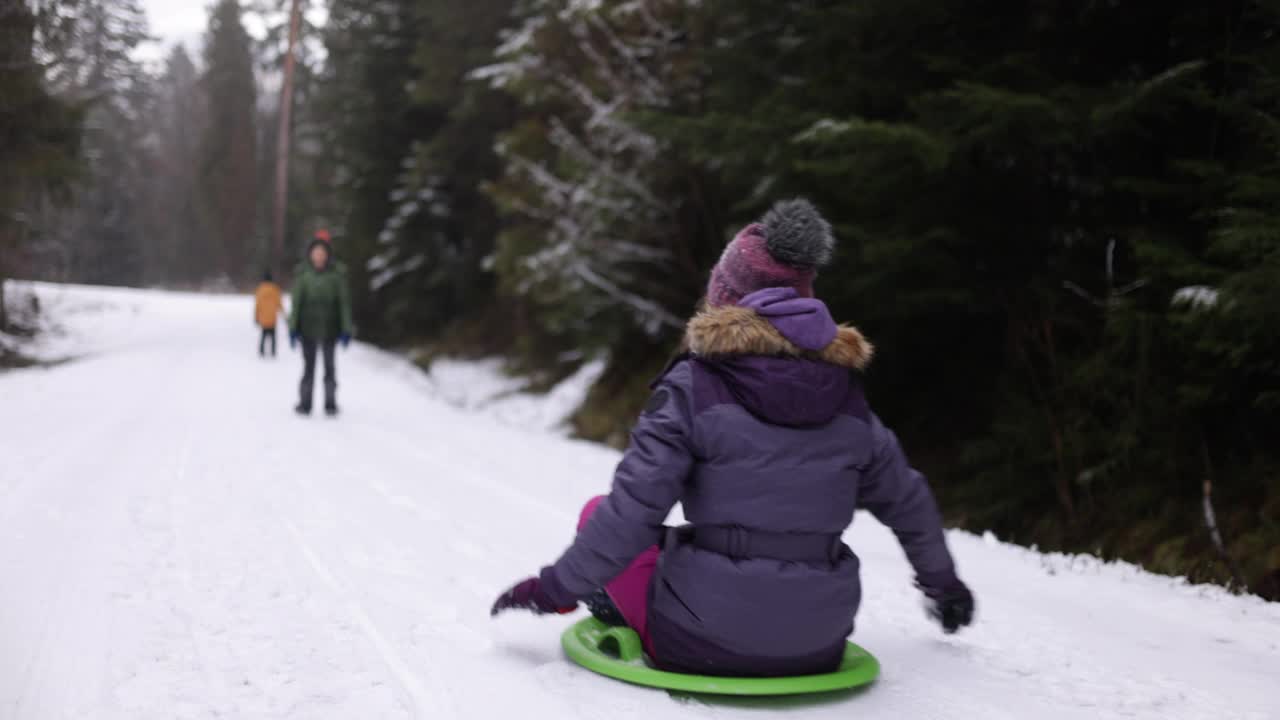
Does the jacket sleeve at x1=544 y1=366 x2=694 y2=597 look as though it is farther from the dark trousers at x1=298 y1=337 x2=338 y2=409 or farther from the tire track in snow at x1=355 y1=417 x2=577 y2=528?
the dark trousers at x1=298 y1=337 x2=338 y2=409

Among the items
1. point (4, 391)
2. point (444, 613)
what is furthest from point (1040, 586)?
point (4, 391)

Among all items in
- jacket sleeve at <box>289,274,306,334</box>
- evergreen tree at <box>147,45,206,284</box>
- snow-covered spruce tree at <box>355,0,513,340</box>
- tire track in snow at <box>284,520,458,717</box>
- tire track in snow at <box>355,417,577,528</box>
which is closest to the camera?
tire track in snow at <box>284,520,458,717</box>

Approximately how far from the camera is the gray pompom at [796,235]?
10.5 ft

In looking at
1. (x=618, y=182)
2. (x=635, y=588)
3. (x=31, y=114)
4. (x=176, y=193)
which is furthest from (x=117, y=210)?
(x=635, y=588)

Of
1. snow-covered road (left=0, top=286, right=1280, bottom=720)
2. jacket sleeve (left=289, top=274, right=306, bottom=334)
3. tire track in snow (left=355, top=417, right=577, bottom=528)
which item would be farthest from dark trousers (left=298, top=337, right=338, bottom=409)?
snow-covered road (left=0, top=286, right=1280, bottom=720)

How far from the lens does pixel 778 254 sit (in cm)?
324

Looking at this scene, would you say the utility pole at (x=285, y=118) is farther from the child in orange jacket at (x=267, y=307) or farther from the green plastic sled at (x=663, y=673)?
the green plastic sled at (x=663, y=673)

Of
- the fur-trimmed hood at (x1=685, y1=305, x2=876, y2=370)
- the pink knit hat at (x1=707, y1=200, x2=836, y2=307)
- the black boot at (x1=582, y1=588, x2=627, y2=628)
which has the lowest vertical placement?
the black boot at (x1=582, y1=588, x2=627, y2=628)

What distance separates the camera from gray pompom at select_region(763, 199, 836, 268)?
3.20 metres

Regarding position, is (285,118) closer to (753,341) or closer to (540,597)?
(540,597)

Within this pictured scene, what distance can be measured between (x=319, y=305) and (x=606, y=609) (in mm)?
8783

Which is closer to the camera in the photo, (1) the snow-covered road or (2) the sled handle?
(1) the snow-covered road

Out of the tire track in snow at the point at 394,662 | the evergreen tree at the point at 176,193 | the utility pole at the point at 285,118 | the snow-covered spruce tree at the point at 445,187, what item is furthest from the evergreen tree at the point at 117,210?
the tire track in snow at the point at 394,662

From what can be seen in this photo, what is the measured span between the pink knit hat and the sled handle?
125 cm
